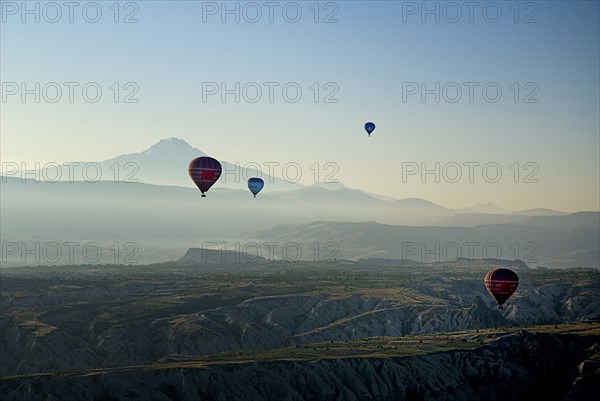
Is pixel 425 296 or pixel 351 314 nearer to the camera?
pixel 351 314

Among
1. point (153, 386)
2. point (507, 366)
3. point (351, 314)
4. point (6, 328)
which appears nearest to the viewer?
point (153, 386)

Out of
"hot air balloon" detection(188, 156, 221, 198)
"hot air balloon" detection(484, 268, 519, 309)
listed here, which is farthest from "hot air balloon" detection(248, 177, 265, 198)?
"hot air balloon" detection(484, 268, 519, 309)

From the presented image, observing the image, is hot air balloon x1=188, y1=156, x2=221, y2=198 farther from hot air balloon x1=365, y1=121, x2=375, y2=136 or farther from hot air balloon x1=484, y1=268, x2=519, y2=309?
hot air balloon x1=484, y1=268, x2=519, y2=309

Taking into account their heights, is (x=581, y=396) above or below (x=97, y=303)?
below

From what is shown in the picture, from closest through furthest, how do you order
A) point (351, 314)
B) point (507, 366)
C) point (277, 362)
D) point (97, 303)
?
point (277, 362) < point (507, 366) < point (97, 303) < point (351, 314)

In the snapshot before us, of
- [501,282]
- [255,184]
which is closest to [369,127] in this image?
[255,184]

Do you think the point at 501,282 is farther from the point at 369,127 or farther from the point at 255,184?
the point at 255,184

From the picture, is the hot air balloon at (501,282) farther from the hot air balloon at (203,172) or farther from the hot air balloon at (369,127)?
the hot air balloon at (203,172)

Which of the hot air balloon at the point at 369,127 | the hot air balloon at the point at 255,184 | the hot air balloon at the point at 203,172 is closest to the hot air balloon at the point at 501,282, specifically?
the hot air balloon at the point at 369,127

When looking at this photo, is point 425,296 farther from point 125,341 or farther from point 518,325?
point 125,341

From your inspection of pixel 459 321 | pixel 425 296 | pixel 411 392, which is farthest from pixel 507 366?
pixel 425 296

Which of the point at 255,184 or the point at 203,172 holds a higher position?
the point at 255,184
